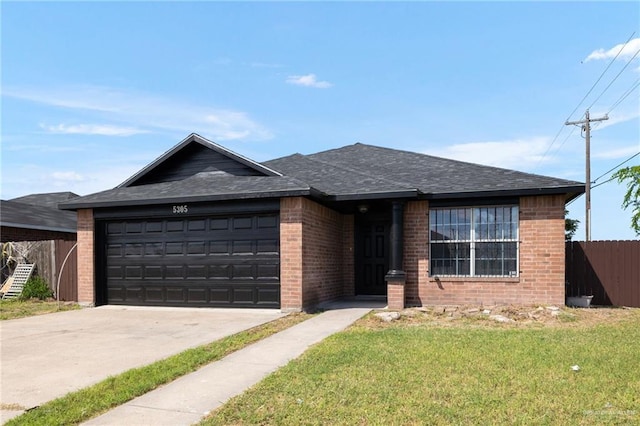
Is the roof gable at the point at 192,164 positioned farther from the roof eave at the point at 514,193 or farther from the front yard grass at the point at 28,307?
the roof eave at the point at 514,193

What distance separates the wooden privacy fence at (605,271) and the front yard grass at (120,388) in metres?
9.40

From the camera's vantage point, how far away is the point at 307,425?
12.8 ft

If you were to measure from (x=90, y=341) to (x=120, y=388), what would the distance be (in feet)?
10.5

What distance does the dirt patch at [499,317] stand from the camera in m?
9.00

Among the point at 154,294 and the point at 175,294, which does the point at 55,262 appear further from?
the point at 175,294

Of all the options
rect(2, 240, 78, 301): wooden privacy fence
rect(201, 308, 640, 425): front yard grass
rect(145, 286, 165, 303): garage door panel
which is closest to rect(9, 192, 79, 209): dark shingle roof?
rect(2, 240, 78, 301): wooden privacy fence

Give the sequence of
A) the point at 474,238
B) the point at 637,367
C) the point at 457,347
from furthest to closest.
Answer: the point at 474,238 → the point at 457,347 → the point at 637,367

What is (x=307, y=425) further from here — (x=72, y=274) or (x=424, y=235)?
(x=72, y=274)

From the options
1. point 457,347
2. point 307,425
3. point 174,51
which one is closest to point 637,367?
point 457,347

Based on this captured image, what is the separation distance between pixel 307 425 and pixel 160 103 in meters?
12.8

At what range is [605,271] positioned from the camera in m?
12.4

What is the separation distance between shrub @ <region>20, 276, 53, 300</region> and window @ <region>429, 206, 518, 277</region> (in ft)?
37.2

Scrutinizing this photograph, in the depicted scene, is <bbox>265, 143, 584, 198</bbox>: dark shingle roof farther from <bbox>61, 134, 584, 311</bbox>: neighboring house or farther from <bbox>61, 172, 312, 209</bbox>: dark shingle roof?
<bbox>61, 172, 312, 209</bbox>: dark shingle roof

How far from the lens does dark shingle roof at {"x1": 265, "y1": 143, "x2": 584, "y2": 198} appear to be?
11.0 meters
